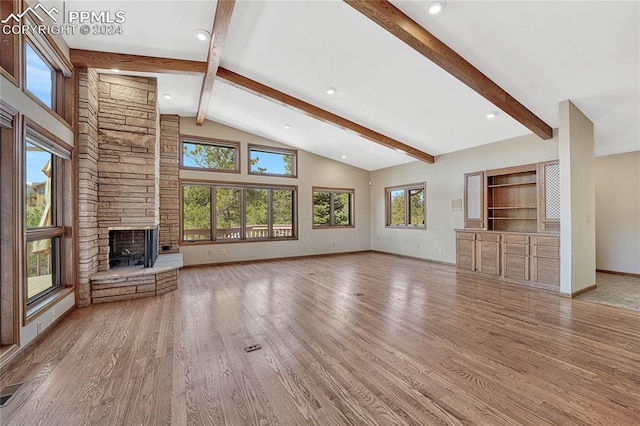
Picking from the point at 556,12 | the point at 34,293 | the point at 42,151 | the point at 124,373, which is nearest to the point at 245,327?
the point at 124,373

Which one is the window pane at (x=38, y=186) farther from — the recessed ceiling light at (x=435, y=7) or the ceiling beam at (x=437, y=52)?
the recessed ceiling light at (x=435, y=7)

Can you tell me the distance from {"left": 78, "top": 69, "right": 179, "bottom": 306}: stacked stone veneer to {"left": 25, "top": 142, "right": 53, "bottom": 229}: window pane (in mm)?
373

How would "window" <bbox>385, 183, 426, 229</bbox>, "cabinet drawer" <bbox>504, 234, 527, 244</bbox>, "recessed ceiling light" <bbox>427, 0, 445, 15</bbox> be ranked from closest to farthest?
"recessed ceiling light" <bbox>427, 0, 445, 15</bbox>
"cabinet drawer" <bbox>504, 234, 527, 244</bbox>
"window" <bbox>385, 183, 426, 229</bbox>

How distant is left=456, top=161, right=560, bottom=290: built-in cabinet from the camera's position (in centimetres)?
462

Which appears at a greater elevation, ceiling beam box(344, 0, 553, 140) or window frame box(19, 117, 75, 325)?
ceiling beam box(344, 0, 553, 140)

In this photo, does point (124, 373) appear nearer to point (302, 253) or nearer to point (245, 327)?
point (245, 327)

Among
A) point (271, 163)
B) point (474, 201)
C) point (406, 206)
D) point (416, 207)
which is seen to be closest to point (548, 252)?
point (474, 201)

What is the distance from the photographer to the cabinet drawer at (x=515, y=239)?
484 cm

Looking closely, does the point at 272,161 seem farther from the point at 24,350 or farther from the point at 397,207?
the point at 24,350

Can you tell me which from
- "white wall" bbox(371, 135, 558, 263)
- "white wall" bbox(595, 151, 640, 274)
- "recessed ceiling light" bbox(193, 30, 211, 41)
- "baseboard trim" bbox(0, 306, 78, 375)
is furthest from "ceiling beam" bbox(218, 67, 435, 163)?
"baseboard trim" bbox(0, 306, 78, 375)

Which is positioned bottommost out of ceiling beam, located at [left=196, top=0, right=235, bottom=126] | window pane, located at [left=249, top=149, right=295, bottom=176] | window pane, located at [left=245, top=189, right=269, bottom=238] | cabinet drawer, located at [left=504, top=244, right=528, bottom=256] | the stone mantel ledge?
the stone mantel ledge

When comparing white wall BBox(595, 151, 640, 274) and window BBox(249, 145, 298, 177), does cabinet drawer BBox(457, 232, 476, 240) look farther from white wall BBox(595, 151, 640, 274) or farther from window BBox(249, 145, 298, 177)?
window BBox(249, 145, 298, 177)

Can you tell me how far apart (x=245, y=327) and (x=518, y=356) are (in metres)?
2.62

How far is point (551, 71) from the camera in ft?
11.7
